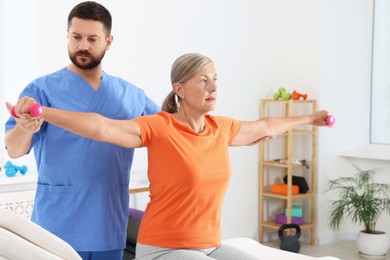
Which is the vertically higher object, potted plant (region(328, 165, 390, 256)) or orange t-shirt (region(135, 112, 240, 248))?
orange t-shirt (region(135, 112, 240, 248))

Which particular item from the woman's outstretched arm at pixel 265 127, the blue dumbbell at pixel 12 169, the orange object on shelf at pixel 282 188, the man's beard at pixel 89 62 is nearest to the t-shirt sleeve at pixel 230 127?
the woman's outstretched arm at pixel 265 127

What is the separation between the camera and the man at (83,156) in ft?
5.97

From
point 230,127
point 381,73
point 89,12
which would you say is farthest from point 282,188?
Result: point 89,12

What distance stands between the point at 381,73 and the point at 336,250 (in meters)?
1.45

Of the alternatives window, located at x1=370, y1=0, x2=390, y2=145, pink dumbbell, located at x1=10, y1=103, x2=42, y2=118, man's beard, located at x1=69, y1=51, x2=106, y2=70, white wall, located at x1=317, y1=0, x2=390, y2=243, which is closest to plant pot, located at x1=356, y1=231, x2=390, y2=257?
white wall, located at x1=317, y1=0, x2=390, y2=243

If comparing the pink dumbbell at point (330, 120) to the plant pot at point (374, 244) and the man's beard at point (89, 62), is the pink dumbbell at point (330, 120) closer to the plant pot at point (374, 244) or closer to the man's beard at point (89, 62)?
the man's beard at point (89, 62)

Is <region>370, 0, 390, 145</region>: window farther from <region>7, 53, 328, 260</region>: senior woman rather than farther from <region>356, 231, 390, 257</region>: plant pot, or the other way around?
<region>7, 53, 328, 260</region>: senior woman

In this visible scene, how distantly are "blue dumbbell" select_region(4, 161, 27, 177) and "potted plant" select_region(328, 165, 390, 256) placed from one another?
2.24m

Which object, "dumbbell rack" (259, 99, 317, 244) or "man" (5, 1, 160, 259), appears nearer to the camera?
"man" (5, 1, 160, 259)

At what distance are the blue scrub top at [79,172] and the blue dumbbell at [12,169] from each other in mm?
1446

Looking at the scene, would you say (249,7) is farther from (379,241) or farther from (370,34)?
(379,241)

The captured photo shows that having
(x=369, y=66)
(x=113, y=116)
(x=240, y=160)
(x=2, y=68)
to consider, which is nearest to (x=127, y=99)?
(x=113, y=116)

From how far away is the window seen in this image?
4977 mm

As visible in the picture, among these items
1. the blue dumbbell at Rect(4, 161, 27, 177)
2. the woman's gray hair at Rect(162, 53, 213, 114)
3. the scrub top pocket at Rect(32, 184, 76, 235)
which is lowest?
the blue dumbbell at Rect(4, 161, 27, 177)
